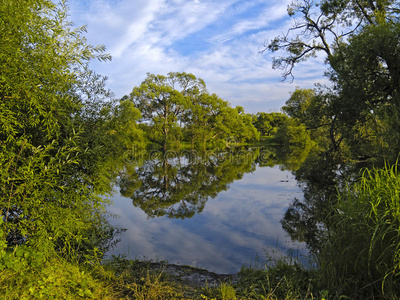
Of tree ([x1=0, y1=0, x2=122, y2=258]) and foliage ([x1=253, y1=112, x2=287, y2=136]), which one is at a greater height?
foliage ([x1=253, y1=112, x2=287, y2=136])

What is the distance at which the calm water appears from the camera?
29.0 feet

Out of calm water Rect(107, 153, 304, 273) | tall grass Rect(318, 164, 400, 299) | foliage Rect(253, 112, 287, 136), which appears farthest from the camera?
foliage Rect(253, 112, 287, 136)

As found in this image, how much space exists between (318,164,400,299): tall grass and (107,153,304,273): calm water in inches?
113

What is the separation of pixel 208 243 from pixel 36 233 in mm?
6283

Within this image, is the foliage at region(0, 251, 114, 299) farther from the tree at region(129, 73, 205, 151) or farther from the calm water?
the tree at region(129, 73, 205, 151)

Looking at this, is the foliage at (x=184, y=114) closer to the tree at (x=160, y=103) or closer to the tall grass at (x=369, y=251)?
the tree at (x=160, y=103)

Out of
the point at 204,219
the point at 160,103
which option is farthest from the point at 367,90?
the point at 160,103

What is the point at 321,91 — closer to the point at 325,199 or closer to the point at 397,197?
the point at 325,199

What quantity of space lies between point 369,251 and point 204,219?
934cm

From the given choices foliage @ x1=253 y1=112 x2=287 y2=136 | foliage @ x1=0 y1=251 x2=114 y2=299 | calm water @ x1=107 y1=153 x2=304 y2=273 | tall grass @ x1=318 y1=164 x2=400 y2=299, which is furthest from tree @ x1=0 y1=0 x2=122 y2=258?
foliage @ x1=253 y1=112 x2=287 y2=136

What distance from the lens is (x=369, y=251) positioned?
4.19 meters

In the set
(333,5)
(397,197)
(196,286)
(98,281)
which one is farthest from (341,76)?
(98,281)

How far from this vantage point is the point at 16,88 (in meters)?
4.61

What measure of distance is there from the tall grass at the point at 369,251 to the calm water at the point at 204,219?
2872mm
